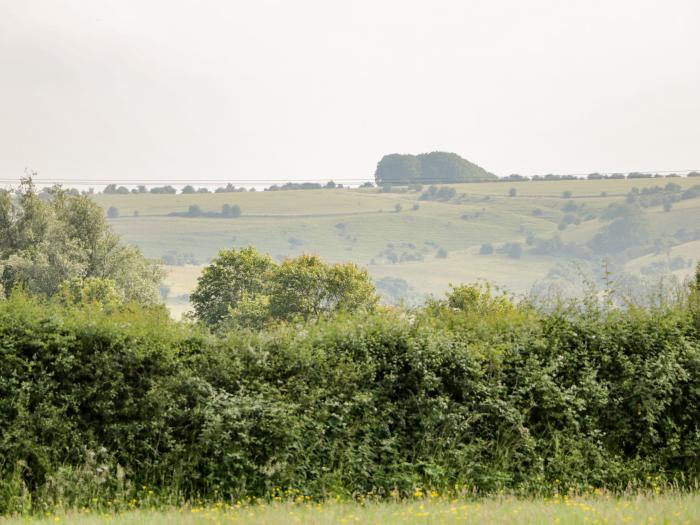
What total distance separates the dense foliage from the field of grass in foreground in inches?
44.0

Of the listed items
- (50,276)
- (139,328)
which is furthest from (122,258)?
(139,328)

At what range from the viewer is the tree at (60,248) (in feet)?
177

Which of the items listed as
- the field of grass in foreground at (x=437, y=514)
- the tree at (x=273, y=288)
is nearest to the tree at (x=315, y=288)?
the tree at (x=273, y=288)

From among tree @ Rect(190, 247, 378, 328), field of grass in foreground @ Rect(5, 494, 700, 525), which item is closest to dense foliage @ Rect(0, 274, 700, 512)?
field of grass in foreground @ Rect(5, 494, 700, 525)

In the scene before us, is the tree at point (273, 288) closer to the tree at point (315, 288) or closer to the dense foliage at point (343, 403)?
the tree at point (315, 288)

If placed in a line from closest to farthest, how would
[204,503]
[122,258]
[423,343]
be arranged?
[204,503] → [423,343] → [122,258]

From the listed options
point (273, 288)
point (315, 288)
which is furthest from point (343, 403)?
point (273, 288)

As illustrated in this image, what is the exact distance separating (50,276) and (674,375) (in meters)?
47.8

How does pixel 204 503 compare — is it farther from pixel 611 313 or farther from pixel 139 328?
→ pixel 611 313

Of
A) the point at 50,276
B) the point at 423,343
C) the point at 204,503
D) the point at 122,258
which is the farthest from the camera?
the point at 122,258

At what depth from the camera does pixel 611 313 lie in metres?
13.0

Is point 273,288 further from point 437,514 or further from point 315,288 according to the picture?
point 437,514

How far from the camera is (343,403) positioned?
1159 cm

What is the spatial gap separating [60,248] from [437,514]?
169ft
